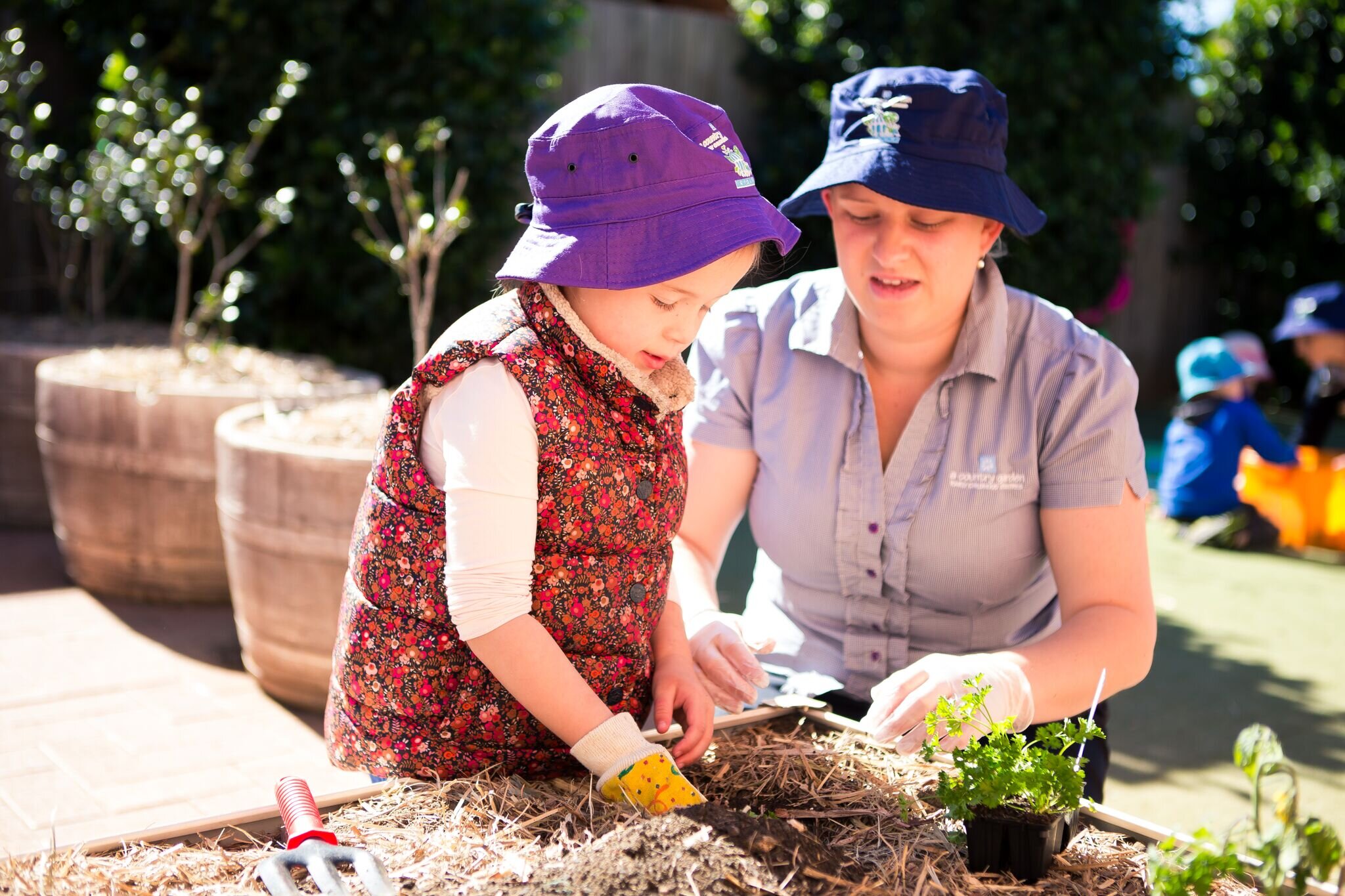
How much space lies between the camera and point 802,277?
232 centimetres

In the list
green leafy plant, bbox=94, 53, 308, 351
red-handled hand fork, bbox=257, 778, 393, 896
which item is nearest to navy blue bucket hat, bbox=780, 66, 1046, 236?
red-handled hand fork, bbox=257, 778, 393, 896

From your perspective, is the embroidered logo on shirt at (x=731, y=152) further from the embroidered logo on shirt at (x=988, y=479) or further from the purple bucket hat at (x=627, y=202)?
the embroidered logo on shirt at (x=988, y=479)

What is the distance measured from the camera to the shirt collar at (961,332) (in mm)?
2039

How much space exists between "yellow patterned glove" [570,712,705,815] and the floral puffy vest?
0.57ft

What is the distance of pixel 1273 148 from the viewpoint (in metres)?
10.2

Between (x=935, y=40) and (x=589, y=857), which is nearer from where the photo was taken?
(x=589, y=857)

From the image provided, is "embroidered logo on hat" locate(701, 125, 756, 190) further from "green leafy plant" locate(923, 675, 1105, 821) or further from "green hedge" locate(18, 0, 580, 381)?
"green hedge" locate(18, 0, 580, 381)

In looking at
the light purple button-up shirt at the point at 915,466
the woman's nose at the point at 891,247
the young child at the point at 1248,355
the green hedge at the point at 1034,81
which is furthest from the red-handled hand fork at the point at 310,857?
the green hedge at the point at 1034,81

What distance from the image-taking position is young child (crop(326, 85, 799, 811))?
140 cm

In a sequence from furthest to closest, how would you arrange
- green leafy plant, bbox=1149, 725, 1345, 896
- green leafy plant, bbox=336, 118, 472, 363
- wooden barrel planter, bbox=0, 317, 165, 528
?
wooden barrel planter, bbox=0, 317, 165, 528
green leafy plant, bbox=336, 118, 472, 363
green leafy plant, bbox=1149, 725, 1345, 896

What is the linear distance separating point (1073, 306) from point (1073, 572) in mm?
7117

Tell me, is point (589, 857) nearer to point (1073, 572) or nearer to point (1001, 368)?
point (1073, 572)

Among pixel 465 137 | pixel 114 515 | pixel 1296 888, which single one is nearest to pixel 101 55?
pixel 465 137

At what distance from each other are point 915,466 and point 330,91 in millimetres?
4628
